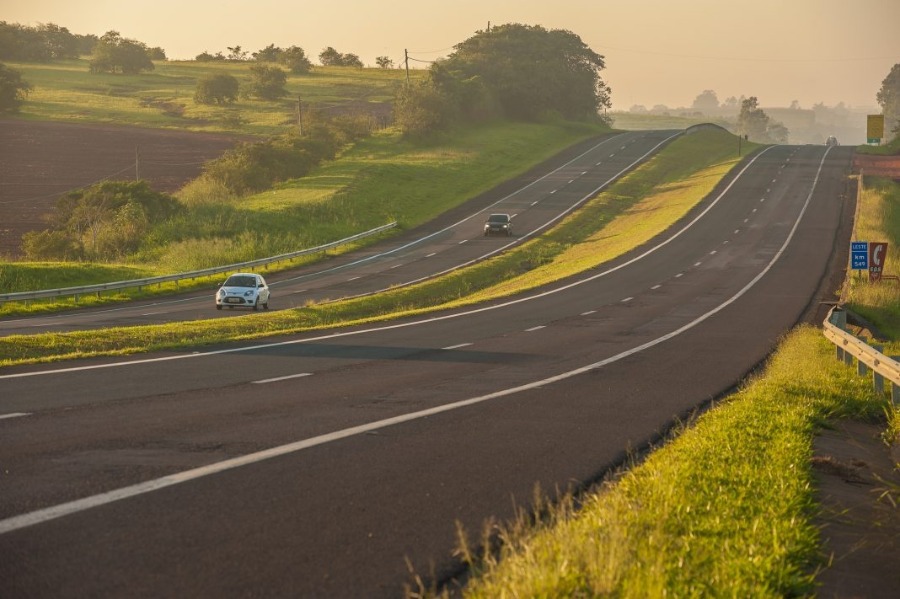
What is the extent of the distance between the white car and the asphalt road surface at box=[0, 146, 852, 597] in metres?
13.5

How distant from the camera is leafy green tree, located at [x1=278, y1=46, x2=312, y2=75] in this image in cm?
16525

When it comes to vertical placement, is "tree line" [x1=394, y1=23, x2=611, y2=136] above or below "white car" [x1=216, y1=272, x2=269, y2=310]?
above

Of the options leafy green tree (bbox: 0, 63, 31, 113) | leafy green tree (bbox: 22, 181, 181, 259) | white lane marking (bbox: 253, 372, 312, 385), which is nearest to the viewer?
white lane marking (bbox: 253, 372, 312, 385)

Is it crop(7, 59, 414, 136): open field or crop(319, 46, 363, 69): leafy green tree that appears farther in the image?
crop(319, 46, 363, 69): leafy green tree

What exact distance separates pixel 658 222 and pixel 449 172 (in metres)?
26.7

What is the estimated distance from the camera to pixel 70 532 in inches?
277

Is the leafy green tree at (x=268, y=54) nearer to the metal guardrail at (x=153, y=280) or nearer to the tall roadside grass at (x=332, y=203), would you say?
the tall roadside grass at (x=332, y=203)

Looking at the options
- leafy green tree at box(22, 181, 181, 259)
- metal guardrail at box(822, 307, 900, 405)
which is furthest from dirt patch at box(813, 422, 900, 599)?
leafy green tree at box(22, 181, 181, 259)

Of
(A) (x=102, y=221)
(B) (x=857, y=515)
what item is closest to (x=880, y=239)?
(A) (x=102, y=221)

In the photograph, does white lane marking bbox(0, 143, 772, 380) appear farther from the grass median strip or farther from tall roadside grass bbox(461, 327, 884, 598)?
→ tall roadside grass bbox(461, 327, 884, 598)

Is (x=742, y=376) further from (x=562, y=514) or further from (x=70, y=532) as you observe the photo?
(x=70, y=532)

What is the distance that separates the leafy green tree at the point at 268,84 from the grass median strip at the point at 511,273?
52.1 m

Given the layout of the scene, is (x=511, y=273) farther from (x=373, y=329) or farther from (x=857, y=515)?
(x=857, y=515)

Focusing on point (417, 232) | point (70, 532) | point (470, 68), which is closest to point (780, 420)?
point (70, 532)
